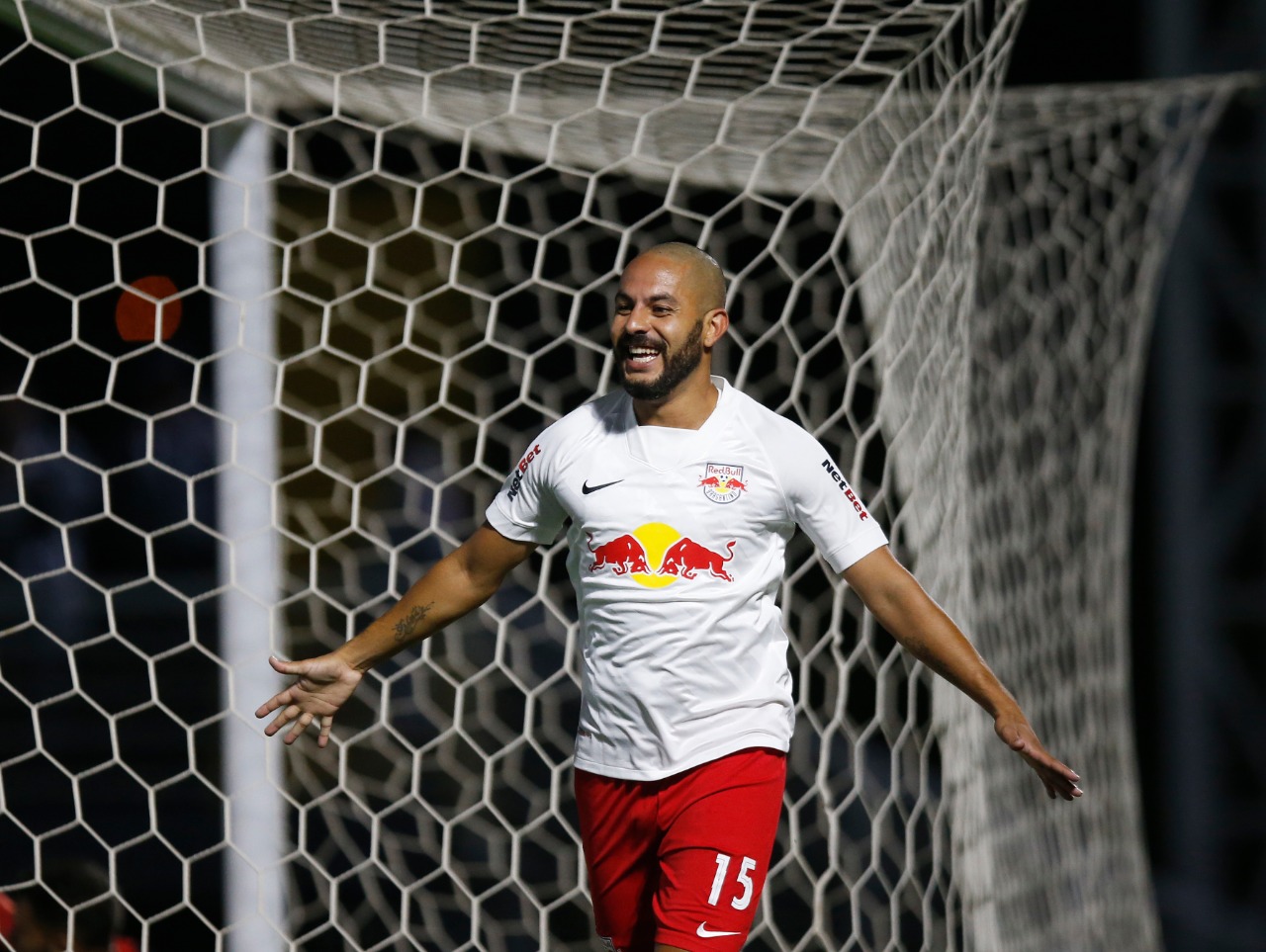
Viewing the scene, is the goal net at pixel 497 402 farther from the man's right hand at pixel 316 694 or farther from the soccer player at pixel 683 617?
the soccer player at pixel 683 617

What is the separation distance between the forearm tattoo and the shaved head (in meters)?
0.62

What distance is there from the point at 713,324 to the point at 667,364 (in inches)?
4.1

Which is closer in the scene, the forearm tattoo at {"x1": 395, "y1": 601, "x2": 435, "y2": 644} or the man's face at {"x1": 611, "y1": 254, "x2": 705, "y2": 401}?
the man's face at {"x1": 611, "y1": 254, "x2": 705, "y2": 401}

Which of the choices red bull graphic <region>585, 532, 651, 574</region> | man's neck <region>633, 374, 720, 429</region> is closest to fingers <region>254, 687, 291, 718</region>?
red bull graphic <region>585, 532, 651, 574</region>

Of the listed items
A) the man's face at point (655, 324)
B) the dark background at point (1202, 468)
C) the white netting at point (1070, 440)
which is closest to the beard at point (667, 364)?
the man's face at point (655, 324)

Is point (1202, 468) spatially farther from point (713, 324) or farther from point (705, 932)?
point (705, 932)

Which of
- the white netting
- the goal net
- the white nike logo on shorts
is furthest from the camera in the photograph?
the white netting

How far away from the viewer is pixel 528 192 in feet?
16.0

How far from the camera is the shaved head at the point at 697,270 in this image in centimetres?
182

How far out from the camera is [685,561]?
182cm

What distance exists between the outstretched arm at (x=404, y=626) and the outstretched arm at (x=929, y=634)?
520 mm

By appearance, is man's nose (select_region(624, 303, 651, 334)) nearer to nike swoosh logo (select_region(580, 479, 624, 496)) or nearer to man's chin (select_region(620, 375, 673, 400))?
man's chin (select_region(620, 375, 673, 400))

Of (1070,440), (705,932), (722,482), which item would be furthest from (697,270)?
(1070,440)

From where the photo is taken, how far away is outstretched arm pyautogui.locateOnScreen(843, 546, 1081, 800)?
72.6 inches
